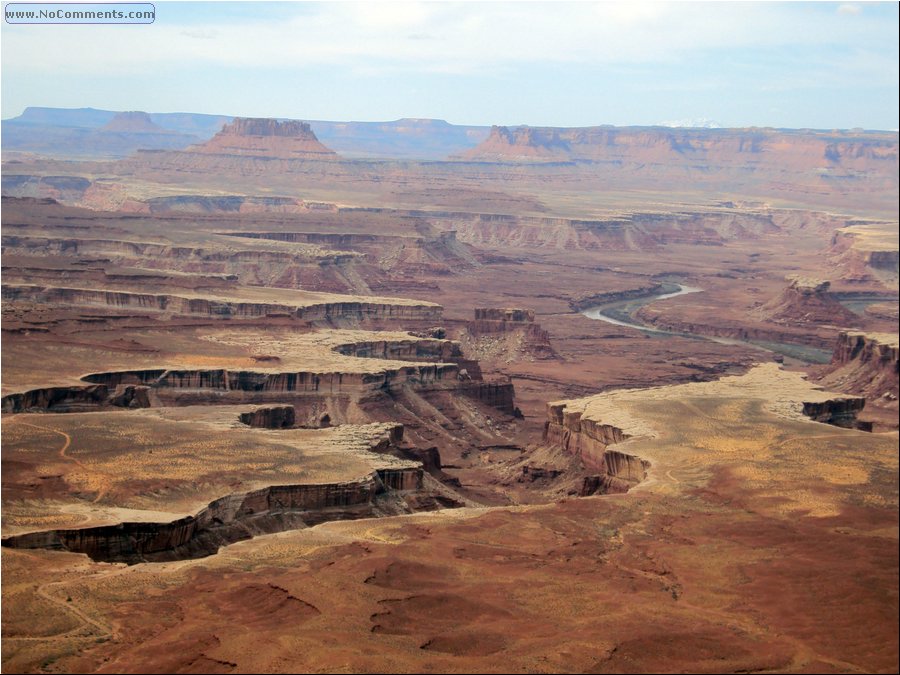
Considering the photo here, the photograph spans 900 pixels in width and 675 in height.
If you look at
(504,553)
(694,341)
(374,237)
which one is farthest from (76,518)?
(374,237)

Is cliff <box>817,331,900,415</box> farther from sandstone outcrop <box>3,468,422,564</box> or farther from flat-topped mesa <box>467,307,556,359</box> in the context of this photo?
sandstone outcrop <box>3,468,422,564</box>

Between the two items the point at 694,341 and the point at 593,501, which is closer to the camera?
the point at 593,501

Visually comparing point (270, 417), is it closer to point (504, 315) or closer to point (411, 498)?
point (411, 498)

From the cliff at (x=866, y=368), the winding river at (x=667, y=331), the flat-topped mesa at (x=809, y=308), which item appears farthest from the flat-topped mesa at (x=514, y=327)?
the flat-topped mesa at (x=809, y=308)

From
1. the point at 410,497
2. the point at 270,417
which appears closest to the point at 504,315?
the point at 270,417

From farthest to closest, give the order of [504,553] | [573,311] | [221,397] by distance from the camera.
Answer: [573,311], [221,397], [504,553]

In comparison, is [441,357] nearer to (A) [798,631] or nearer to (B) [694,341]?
(B) [694,341]
